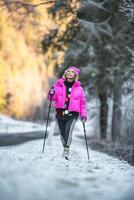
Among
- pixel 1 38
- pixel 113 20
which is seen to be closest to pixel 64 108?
pixel 113 20

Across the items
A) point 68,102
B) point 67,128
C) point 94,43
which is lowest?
point 67,128

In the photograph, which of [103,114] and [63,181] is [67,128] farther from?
[103,114]

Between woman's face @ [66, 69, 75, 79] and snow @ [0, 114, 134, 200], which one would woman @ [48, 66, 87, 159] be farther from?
snow @ [0, 114, 134, 200]

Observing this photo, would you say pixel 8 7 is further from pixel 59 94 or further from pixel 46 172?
pixel 46 172

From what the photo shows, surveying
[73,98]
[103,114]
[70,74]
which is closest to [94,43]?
[103,114]

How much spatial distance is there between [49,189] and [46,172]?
1667mm

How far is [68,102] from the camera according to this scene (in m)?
14.4

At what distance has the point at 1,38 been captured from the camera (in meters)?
63.8

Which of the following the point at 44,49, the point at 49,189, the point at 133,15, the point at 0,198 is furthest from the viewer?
the point at 44,49

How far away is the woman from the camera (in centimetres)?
1434

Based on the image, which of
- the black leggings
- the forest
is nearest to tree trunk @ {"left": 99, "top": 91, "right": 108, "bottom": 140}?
the forest

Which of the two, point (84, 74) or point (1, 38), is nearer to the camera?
point (84, 74)

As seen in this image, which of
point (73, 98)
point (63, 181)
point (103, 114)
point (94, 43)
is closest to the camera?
point (63, 181)

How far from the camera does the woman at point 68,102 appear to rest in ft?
47.1
